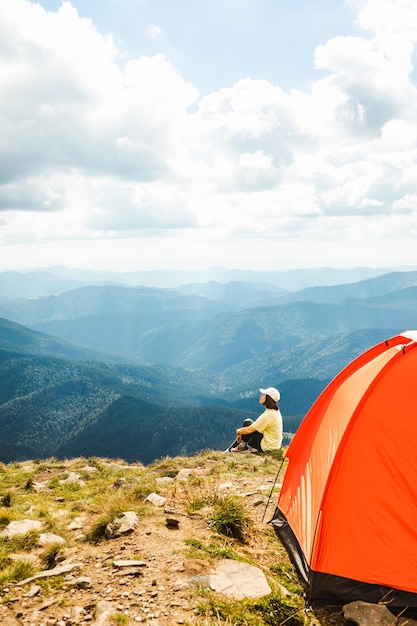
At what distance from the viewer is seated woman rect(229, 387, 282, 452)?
48.3 ft

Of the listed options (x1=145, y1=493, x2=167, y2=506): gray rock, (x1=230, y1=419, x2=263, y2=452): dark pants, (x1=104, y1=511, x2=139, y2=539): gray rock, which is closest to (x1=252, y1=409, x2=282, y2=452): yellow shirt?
(x1=230, y1=419, x2=263, y2=452): dark pants

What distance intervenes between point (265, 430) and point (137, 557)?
9.83 metres

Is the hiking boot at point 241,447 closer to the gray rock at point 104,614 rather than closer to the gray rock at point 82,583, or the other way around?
the gray rock at point 82,583

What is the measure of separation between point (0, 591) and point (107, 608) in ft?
5.93

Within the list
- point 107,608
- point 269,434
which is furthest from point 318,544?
point 269,434

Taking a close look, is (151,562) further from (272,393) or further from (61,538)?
(272,393)

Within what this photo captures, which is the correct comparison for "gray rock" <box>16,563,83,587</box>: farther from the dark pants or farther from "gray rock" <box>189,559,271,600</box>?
the dark pants

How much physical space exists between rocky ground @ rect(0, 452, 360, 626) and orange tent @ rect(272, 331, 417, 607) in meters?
0.56

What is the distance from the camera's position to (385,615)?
5945 millimetres

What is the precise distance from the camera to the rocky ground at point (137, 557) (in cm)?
544

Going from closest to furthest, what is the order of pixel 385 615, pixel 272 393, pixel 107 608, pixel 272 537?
1. pixel 107 608
2. pixel 385 615
3. pixel 272 537
4. pixel 272 393

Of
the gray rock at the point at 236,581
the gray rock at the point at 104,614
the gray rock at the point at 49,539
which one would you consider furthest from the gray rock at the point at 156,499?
the gray rock at the point at 104,614

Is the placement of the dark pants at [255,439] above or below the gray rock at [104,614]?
below

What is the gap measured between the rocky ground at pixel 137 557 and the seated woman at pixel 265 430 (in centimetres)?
308
